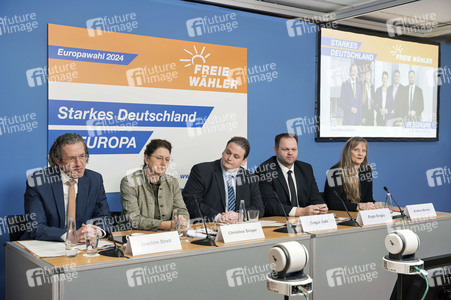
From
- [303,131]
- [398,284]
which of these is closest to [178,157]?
[303,131]

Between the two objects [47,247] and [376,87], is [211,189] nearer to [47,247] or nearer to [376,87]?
[47,247]

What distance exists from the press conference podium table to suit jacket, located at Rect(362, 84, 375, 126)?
7.41 ft

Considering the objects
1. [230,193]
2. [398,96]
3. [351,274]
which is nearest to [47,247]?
[230,193]

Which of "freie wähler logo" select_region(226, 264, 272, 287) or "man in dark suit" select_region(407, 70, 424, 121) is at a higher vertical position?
"man in dark suit" select_region(407, 70, 424, 121)

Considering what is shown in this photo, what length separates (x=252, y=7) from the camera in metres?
4.66

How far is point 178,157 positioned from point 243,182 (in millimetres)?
807

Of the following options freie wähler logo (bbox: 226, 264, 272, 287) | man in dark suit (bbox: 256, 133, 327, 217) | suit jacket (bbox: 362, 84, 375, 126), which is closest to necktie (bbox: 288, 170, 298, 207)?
man in dark suit (bbox: 256, 133, 327, 217)

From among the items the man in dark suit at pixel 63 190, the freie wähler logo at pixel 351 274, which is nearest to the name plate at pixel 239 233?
the freie wähler logo at pixel 351 274

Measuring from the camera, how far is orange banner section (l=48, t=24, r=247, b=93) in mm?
3713

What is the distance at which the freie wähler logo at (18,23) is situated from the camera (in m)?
3.44

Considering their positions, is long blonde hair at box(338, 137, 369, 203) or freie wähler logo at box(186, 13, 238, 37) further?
freie wähler logo at box(186, 13, 238, 37)

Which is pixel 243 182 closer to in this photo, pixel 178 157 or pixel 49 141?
pixel 178 157

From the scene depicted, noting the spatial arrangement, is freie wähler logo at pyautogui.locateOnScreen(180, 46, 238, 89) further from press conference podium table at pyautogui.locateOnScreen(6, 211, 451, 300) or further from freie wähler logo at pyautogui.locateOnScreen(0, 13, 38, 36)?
press conference podium table at pyautogui.locateOnScreen(6, 211, 451, 300)

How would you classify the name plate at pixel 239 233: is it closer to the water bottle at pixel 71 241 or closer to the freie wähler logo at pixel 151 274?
the freie wähler logo at pixel 151 274
